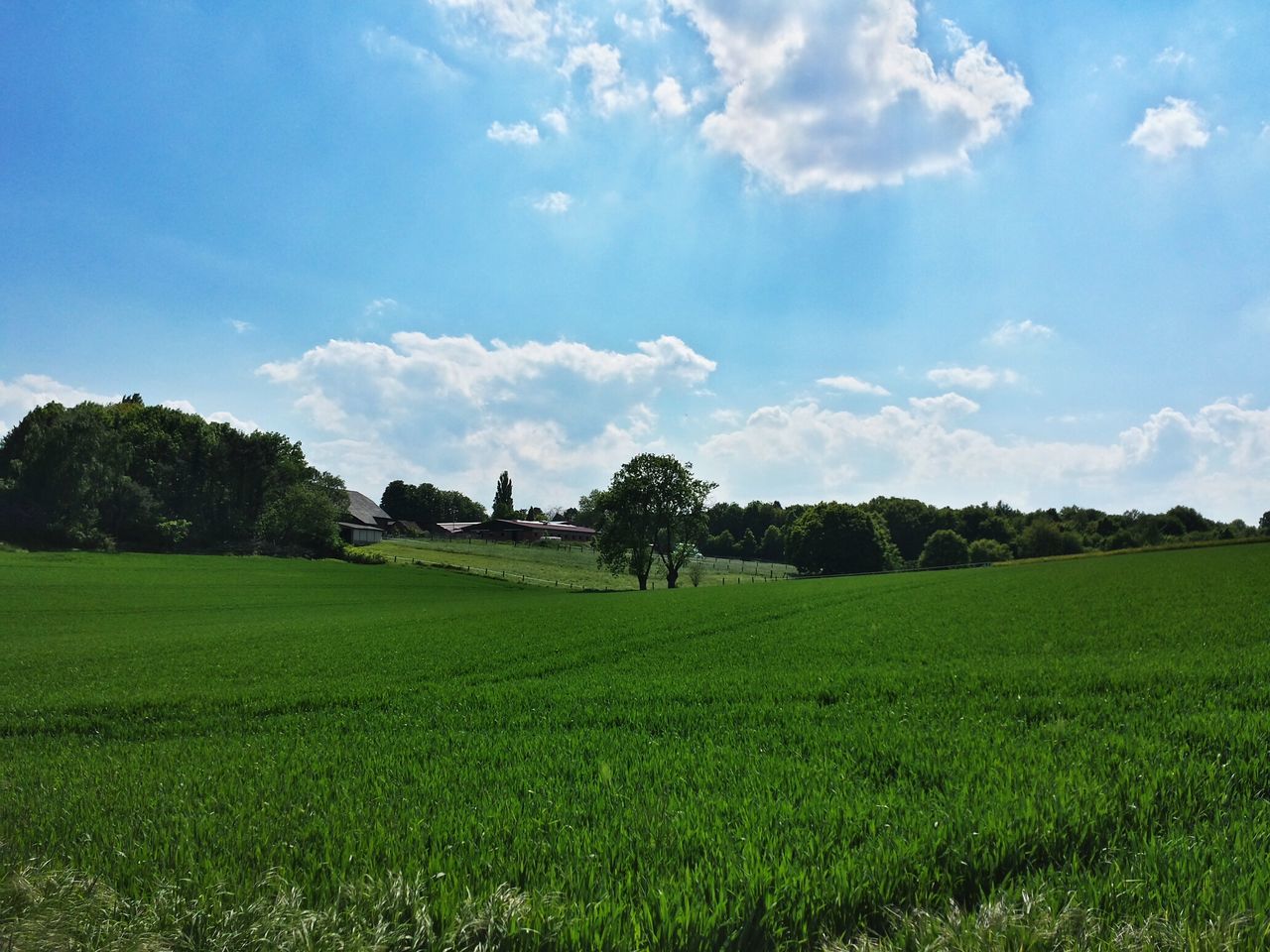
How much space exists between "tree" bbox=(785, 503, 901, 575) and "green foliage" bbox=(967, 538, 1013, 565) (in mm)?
20799

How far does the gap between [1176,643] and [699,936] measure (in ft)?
46.2

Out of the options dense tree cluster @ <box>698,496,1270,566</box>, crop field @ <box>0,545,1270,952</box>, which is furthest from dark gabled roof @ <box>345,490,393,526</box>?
crop field @ <box>0,545,1270,952</box>

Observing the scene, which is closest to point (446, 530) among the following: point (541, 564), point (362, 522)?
point (362, 522)

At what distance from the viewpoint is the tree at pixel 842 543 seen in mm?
106250

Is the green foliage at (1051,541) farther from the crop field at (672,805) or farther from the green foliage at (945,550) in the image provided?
the crop field at (672,805)

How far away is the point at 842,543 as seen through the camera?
10688 cm

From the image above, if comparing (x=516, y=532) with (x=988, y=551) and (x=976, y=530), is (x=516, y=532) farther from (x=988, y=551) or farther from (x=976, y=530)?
(x=976, y=530)

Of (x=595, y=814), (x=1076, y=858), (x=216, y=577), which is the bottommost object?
(x=216, y=577)

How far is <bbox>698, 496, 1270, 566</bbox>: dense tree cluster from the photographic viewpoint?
119 m

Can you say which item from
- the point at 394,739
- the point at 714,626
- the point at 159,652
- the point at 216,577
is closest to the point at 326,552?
the point at 216,577

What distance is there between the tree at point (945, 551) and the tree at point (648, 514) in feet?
220

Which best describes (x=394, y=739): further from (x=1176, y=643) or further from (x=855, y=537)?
(x=855, y=537)

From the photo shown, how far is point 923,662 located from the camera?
12117 mm

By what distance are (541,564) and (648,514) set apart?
30.8m
